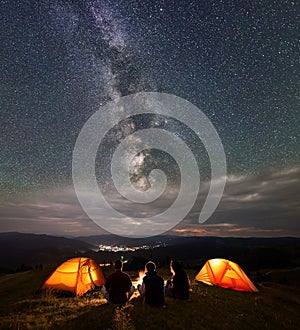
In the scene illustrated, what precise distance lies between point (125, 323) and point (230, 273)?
11.4 metres

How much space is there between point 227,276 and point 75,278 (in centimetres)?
1033

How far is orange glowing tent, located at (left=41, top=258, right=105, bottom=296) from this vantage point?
14.1 metres

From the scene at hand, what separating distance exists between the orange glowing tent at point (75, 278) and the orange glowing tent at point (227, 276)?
8123mm

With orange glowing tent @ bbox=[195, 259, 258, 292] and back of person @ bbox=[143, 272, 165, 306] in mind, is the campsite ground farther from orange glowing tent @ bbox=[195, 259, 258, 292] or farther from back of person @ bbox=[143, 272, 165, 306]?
orange glowing tent @ bbox=[195, 259, 258, 292]

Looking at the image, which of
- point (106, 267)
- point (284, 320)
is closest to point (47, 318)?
point (284, 320)

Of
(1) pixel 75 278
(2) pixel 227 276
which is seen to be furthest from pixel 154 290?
(2) pixel 227 276

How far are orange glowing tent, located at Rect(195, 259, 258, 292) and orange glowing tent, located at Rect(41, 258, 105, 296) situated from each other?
8.12 m

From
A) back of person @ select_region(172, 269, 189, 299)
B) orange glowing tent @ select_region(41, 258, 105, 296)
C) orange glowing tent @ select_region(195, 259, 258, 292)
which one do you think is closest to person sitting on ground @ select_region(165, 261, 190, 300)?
back of person @ select_region(172, 269, 189, 299)

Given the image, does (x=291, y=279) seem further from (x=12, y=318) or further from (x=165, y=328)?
(x=12, y=318)

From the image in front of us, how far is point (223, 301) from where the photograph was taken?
13.3 meters

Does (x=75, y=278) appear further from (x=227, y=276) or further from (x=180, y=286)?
(x=227, y=276)

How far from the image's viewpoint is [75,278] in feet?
47.0

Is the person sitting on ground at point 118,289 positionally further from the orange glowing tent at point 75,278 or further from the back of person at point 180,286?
the orange glowing tent at point 75,278

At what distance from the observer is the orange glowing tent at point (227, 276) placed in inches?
665
